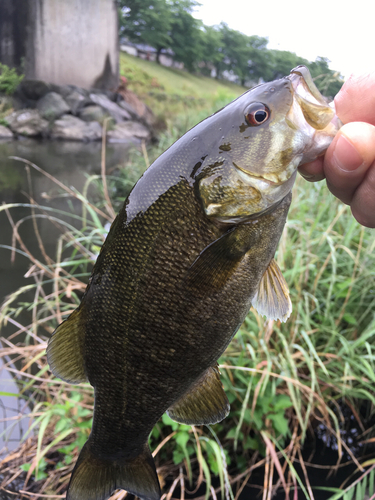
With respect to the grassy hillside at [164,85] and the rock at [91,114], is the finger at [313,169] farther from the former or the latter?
the rock at [91,114]

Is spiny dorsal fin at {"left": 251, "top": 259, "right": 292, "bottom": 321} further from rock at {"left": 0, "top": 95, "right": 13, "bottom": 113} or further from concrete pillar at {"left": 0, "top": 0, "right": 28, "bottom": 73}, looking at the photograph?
concrete pillar at {"left": 0, "top": 0, "right": 28, "bottom": 73}

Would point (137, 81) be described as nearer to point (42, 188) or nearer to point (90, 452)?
point (42, 188)

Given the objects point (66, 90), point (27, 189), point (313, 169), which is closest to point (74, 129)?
point (66, 90)

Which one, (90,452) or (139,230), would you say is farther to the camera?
(90,452)

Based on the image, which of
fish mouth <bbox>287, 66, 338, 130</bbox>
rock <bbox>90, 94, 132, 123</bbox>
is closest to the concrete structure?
rock <bbox>90, 94, 132, 123</bbox>

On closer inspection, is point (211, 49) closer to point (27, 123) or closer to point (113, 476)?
point (27, 123)

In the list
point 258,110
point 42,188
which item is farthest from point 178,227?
point 42,188

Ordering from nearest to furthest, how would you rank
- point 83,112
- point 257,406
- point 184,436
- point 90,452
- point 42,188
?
point 90,452, point 184,436, point 257,406, point 42,188, point 83,112

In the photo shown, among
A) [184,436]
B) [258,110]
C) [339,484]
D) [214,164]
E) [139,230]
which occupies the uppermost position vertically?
[258,110]
